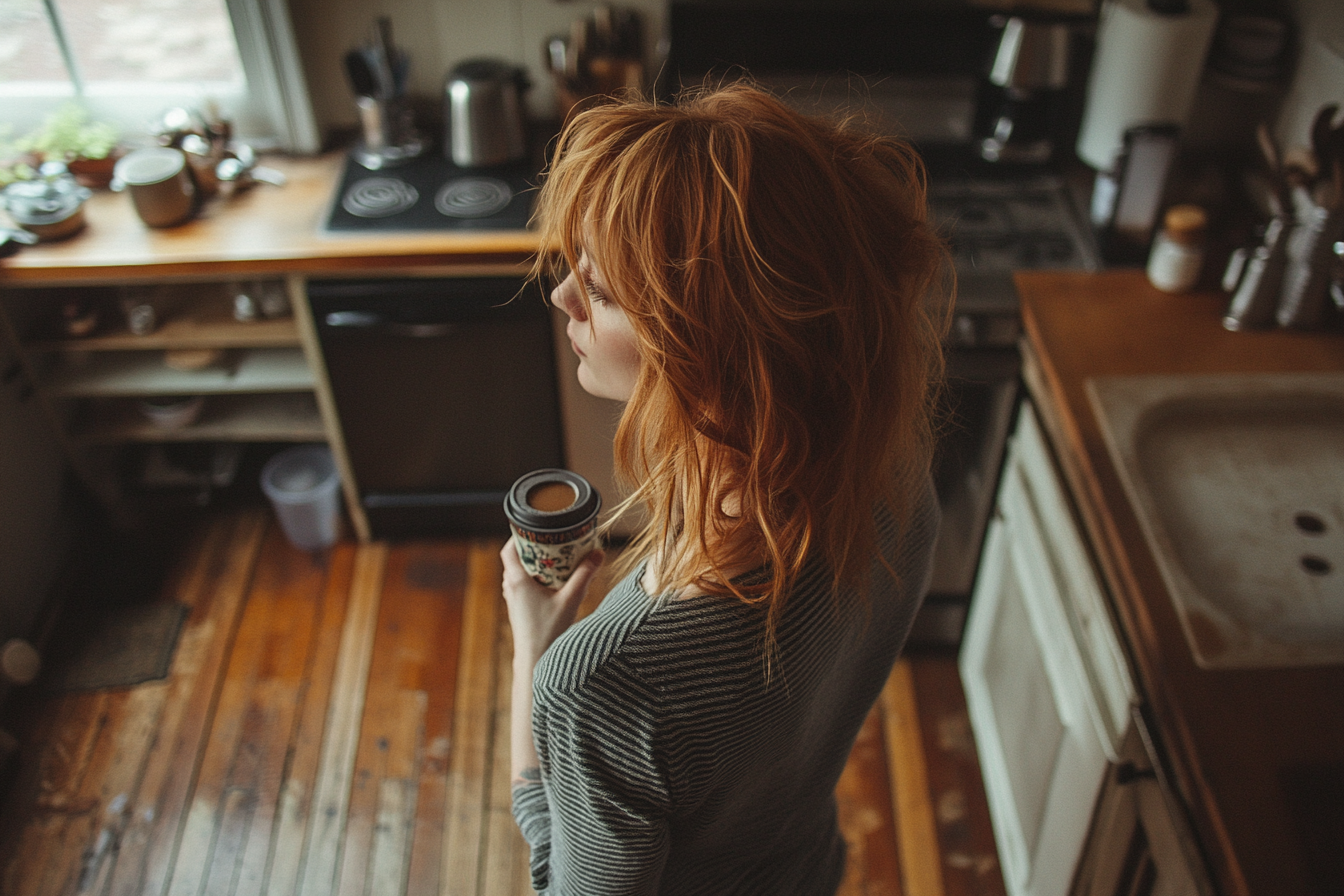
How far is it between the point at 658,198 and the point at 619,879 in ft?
1.96

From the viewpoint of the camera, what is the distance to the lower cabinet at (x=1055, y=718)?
1275 millimetres

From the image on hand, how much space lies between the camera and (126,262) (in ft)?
6.74

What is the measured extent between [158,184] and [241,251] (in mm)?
236

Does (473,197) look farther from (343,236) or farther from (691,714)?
(691,714)

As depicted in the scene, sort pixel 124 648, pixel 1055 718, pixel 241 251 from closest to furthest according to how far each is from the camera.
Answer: pixel 1055 718 → pixel 241 251 → pixel 124 648

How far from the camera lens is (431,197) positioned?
225 cm

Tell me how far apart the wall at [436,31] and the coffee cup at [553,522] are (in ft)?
5.38

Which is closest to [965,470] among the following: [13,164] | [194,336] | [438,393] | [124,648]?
[438,393]

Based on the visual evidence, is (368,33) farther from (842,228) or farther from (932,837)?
(932,837)

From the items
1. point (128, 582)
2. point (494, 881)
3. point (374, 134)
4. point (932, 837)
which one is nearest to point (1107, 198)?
point (932, 837)

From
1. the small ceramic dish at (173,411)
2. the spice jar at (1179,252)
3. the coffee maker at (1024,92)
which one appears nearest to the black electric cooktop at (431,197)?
the small ceramic dish at (173,411)

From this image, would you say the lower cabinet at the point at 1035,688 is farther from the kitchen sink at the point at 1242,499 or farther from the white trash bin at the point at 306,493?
the white trash bin at the point at 306,493

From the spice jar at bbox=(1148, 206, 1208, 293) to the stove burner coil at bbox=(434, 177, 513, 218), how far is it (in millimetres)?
1328

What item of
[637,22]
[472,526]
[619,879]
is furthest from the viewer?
[472,526]
